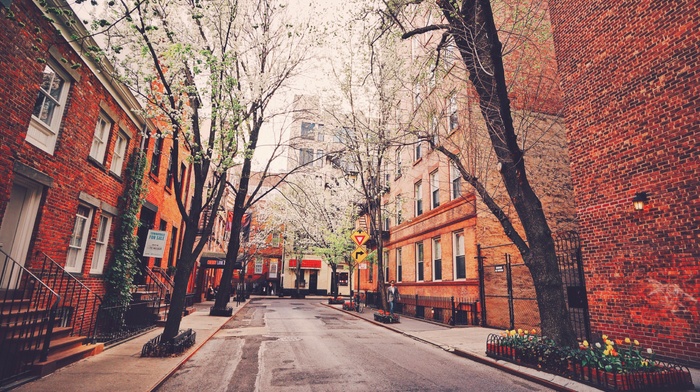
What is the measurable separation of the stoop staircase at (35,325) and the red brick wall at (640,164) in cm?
1167

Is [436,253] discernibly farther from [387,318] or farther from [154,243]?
[154,243]

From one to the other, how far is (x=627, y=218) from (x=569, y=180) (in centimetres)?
828

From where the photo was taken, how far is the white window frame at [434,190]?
19531 mm

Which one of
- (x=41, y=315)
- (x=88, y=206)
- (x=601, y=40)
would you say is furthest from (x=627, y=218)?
(x=88, y=206)

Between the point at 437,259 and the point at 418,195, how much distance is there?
4.63 m

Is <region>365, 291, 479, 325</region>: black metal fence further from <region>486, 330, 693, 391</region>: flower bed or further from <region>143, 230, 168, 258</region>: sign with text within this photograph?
<region>143, 230, 168, 258</region>: sign with text

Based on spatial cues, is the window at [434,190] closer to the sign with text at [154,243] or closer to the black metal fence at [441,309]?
the black metal fence at [441,309]

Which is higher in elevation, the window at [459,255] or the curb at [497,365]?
the window at [459,255]

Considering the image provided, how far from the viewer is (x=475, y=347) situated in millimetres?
9609

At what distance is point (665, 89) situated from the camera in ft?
26.2

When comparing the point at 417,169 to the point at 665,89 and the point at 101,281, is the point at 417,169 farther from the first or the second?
the point at 101,281

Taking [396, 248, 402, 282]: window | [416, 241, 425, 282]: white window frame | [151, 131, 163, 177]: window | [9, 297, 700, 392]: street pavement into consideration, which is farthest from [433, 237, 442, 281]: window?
[151, 131, 163, 177]: window

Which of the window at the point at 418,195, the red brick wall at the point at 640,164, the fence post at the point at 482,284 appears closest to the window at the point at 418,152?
the window at the point at 418,195

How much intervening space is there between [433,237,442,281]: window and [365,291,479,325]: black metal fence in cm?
126
